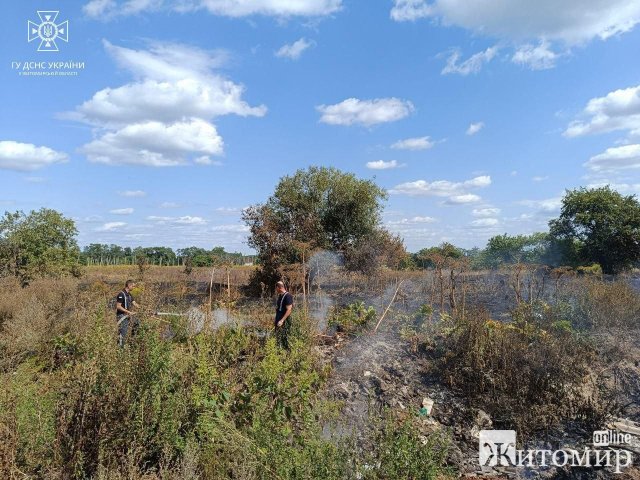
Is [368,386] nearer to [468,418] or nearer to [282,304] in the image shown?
[468,418]

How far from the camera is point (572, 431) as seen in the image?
209 inches

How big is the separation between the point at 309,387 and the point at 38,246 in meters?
16.8

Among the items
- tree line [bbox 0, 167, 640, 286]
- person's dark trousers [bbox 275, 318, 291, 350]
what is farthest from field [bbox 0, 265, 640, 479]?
tree line [bbox 0, 167, 640, 286]

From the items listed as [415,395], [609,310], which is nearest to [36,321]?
[415,395]

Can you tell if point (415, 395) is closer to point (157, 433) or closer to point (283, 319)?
point (283, 319)

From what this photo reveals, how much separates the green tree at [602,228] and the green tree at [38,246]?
23.5 metres

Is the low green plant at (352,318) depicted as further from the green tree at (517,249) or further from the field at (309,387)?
the green tree at (517,249)

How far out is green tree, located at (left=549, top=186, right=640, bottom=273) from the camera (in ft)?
68.8

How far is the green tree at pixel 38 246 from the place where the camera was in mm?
16031

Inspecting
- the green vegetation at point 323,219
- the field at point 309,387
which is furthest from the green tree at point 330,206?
the field at point 309,387

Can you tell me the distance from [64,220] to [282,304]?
15.7 meters

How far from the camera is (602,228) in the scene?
70.3 ft

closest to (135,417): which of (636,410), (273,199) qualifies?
(636,410)

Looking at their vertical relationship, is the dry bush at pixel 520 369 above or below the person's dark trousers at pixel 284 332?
below
